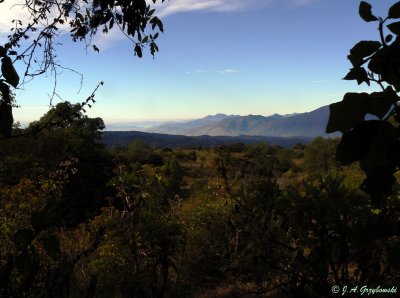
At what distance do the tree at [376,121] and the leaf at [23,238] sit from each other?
1155 mm

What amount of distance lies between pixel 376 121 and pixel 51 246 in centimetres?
114

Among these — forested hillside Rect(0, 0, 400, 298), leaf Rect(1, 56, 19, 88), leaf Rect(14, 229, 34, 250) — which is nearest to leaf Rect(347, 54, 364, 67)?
forested hillside Rect(0, 0, 400, 298)

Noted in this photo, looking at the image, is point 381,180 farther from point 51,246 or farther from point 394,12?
point 51,246

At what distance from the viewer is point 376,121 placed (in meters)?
0.84

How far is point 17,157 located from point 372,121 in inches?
1264

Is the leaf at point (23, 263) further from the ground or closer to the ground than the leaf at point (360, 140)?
closer to the ground

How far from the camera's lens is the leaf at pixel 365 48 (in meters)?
0.89

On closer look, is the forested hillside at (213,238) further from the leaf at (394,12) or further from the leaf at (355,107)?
the leaf at (394,12)

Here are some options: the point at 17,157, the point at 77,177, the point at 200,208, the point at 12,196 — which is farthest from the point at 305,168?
the point at 12,196

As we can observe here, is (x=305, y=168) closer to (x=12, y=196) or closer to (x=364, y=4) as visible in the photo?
(x=12, y=196)

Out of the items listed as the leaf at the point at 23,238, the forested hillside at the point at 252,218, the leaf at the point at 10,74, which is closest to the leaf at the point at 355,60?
the forested hillside at the point at 252,218

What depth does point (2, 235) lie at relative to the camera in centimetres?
1034

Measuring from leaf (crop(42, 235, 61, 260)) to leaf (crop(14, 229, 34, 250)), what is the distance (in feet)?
0.31

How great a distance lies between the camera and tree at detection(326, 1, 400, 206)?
2.75 ft
